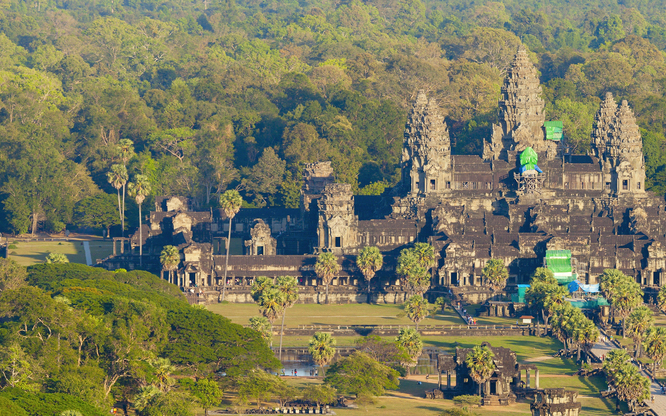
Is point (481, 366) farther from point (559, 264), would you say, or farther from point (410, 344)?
point (559, 264)

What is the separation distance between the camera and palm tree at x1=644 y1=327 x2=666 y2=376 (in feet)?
436

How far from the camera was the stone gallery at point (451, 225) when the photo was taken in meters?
176

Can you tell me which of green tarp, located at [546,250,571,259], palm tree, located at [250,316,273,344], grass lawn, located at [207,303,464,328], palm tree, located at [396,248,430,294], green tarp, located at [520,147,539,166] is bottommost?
palm tree, located at [250,316,273,344]

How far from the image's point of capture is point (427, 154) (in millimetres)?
194125

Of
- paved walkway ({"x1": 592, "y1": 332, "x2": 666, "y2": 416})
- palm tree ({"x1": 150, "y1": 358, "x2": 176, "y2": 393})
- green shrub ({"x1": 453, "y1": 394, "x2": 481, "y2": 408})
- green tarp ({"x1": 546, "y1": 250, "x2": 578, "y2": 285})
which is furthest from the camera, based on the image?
green tarp ({"x1": 546, "y1": 250, "x2": 578, "y2": 285})

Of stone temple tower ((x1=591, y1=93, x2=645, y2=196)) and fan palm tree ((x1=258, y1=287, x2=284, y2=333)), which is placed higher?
stone temple tower ((x1=591, y1=93, x2=645, y2=196))

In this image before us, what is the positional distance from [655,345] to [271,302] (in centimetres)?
3673

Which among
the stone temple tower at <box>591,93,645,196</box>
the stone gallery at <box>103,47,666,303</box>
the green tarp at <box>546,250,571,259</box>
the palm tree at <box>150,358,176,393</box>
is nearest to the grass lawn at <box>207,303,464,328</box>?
the stone gallery at <box>103,47,666,303</box>

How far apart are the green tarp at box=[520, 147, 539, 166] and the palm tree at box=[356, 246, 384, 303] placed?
3145 centimetres

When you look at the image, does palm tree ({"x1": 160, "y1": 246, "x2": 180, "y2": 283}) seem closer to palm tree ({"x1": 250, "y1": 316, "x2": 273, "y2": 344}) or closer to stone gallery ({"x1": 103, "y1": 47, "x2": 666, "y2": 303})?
stone gallery ({"x1": 103, "y1": 47, "x2": 666, "y2": 303})

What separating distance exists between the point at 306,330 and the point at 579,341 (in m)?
30.1

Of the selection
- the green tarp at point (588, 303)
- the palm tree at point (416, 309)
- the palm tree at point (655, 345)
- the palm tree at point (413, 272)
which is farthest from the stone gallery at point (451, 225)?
the palm tree at point (655, 345)

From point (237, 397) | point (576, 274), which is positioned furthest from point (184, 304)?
point (576, 274)

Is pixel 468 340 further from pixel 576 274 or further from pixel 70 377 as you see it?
pixel 70 377
